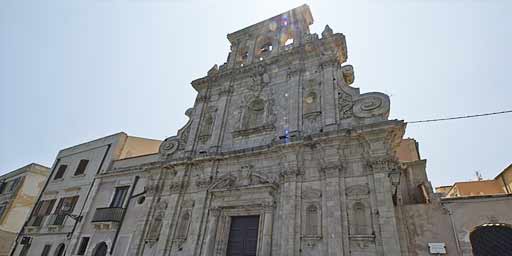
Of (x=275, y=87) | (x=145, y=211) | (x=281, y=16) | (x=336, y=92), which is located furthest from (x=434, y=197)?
(x=281, y=16)

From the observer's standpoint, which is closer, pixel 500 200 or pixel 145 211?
pixel 500 200

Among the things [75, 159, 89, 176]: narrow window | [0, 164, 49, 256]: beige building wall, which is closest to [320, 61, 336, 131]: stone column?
[75, 159, 89, 176]: narrow window

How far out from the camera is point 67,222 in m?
14.6

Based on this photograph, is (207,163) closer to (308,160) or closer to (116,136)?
(308,160)

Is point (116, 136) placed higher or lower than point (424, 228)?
higher

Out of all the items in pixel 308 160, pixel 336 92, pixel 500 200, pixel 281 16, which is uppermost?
pixel 281 16

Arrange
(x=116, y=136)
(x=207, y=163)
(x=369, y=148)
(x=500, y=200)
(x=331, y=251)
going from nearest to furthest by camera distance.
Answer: (x=500, y=200) < (x=331, y=251) < (x=369, y=148) < (x=207, y=163) < (x=116, y=136)

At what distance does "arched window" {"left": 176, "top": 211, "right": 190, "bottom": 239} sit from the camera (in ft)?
33.9

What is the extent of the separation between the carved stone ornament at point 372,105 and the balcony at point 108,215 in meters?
11.2

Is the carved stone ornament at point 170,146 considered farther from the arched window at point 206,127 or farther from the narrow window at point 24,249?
the narrow window at point 24,249

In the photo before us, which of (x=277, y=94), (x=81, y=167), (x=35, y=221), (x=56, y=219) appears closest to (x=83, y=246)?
(x=56, y=219)

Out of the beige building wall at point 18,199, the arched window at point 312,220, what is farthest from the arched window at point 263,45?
the beige building wall at point 18,199

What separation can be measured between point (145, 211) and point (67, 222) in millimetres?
6278

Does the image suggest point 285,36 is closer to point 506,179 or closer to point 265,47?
point 265,47
